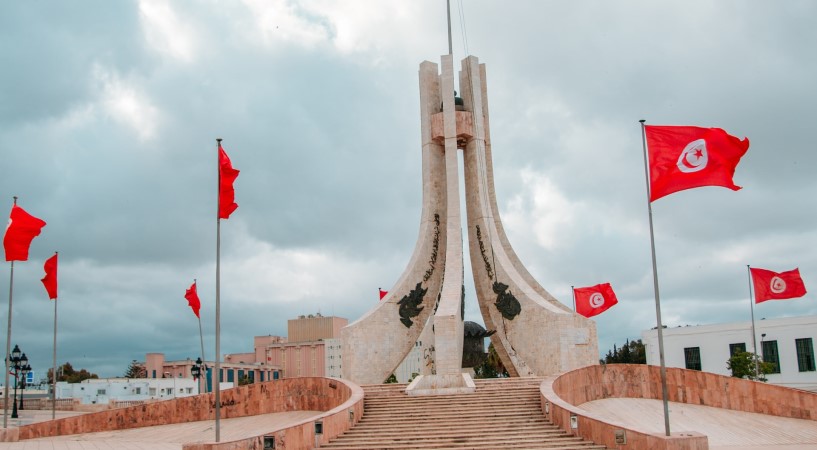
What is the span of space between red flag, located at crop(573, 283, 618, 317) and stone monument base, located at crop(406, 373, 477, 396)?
8.52 m

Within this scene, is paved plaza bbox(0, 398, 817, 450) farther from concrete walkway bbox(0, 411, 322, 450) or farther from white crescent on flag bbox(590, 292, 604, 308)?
white crescent on flag bbox(590, 292, 604, 308)

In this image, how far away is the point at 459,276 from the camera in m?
18.3

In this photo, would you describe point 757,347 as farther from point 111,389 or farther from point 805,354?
point 111,389

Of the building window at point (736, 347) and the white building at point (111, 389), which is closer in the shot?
the building window at point (736, 347)

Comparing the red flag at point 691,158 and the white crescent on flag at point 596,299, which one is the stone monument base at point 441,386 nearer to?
the red flag at point 691,158

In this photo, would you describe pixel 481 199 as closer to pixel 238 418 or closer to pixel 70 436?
pixel 238 418

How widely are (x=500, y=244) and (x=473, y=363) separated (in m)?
3.03

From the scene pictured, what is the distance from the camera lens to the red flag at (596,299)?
22141 mm

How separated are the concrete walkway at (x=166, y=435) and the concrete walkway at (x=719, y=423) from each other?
222 inches

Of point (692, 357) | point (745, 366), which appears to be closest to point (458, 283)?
point (745, 366)

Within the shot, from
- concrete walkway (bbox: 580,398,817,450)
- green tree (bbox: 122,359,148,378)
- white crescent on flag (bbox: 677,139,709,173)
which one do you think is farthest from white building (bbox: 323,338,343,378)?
white crescent on flag (bbox: 677,139,709,173)

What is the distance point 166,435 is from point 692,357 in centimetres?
2431

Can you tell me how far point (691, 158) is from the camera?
9.90m

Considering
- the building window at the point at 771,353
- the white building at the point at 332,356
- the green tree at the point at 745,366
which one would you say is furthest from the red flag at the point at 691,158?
the white building at the point at 332,356
